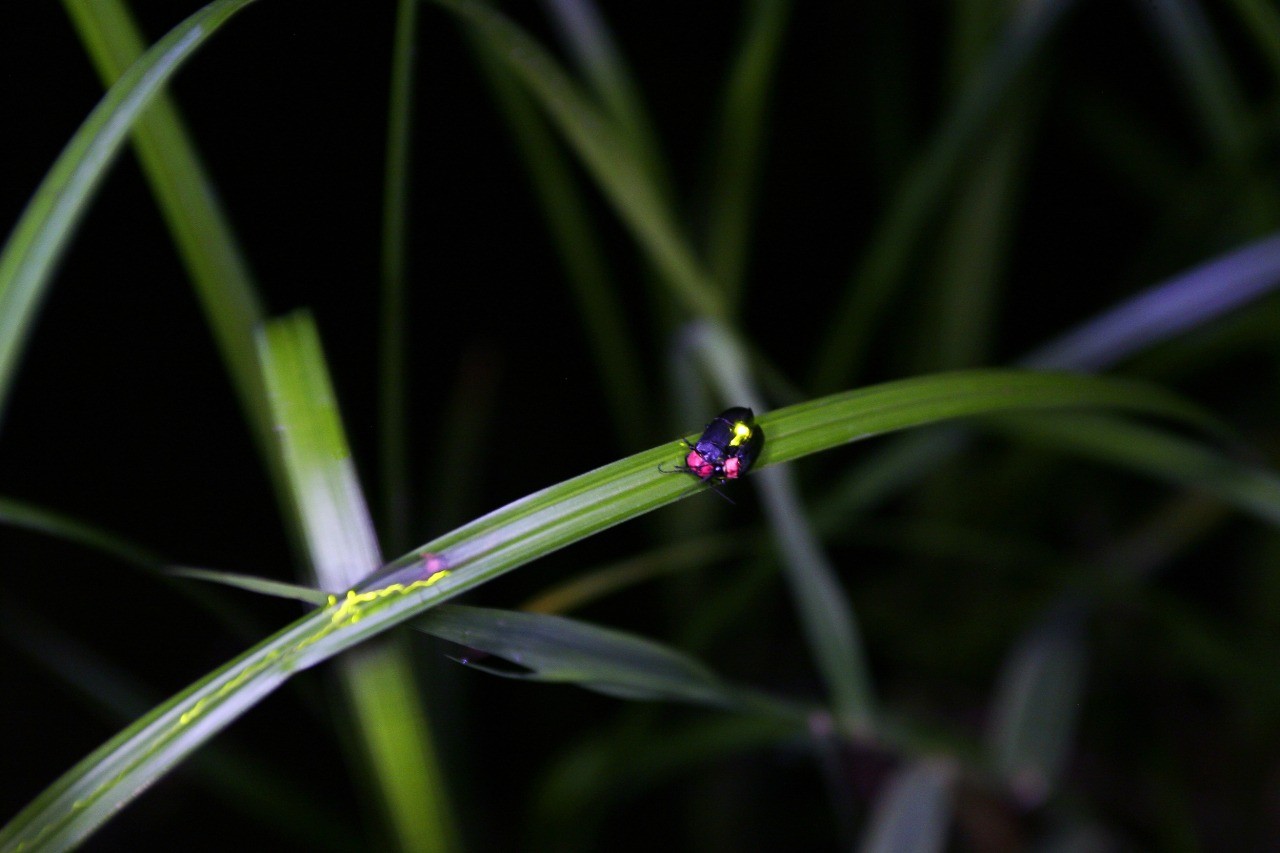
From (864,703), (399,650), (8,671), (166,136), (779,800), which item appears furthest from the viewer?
(779,800)

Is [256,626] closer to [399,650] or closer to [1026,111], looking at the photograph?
[399,650]

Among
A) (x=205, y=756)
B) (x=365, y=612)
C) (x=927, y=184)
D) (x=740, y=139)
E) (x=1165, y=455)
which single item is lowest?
(x=365, y=612)

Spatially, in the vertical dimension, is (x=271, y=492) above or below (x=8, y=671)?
above

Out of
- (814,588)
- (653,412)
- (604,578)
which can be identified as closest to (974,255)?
(653,412)

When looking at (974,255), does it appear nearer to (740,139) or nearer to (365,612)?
(740,139)

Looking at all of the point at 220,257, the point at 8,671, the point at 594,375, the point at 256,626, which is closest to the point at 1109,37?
the point at 594,375

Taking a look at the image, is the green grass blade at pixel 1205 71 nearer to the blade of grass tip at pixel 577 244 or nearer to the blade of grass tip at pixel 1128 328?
the blade of grass tip at pixel 1128 328
